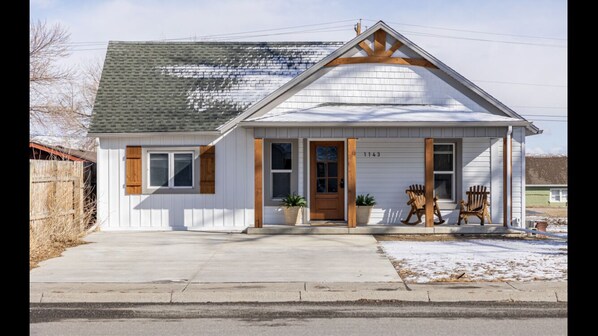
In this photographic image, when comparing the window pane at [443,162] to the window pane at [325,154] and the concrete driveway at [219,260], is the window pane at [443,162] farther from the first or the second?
the concrete driveway at [219,260]

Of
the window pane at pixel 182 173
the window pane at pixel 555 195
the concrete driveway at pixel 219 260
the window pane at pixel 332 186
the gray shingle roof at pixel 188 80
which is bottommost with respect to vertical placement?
the window pane at pixel 555 195

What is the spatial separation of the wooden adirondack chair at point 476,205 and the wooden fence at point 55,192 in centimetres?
991

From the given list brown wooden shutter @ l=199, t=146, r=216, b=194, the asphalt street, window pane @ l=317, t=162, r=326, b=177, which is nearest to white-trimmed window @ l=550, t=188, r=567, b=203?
window pane @ l=317, t=162, r=326, b=177

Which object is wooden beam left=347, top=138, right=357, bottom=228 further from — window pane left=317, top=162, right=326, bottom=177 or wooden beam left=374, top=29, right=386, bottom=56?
wooden beam left=374, top=29, right=386, bottom=56

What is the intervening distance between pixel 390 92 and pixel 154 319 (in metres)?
12.5

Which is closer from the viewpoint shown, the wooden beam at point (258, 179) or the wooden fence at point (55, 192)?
the wooden fence at point (55, 192)

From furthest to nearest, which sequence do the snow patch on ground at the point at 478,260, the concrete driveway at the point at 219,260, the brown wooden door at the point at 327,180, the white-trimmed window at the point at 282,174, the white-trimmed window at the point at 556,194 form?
the white-trimmed window at the point at 556,194 < the brown wooden door at the point at 327,180 < the white-trimmed window at the point at 282,174 < the concrete driveway at the point at 219,260 < the snow patch on ground at the point at 478,260

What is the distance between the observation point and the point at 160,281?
10641 mm

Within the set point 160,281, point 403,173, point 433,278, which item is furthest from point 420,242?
point 160,281

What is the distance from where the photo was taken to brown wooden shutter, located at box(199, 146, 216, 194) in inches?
747

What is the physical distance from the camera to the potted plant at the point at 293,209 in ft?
61.3

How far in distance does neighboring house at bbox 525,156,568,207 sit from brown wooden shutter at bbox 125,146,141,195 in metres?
55.2

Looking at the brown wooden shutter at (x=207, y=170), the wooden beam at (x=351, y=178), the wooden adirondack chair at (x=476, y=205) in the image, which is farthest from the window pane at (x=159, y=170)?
the wooden adirondack chair at (x=476, y=205)

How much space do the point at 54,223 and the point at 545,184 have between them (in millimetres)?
62131
